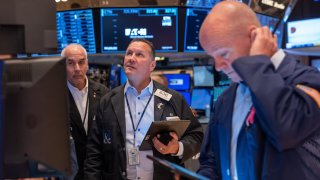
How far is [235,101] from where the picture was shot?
75.9 inches

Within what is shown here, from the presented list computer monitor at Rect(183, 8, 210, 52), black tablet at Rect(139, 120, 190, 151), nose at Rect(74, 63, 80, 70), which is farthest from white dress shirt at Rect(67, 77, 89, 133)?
computer monitor at Rect(183, 8, 210, 52)

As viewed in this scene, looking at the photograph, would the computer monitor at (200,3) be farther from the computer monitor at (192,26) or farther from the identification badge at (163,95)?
the identification badge at (163,95)

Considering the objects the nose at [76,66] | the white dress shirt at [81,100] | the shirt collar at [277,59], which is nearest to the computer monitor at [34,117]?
the shirt collar at [277,59]

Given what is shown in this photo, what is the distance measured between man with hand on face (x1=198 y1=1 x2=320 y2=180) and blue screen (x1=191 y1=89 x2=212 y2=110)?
12.8ft

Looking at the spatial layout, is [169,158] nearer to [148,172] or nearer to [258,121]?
[148,172]

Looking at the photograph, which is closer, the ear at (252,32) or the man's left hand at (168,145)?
the ear at (252,32)

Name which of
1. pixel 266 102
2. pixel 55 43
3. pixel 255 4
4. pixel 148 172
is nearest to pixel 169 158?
pixel 148 172

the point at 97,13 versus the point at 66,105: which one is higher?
the point at 97,13

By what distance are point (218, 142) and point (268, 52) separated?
0.58 m

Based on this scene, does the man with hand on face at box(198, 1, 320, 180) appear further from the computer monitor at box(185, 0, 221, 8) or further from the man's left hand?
the computer monitor at box(185, 0, 221, 8)

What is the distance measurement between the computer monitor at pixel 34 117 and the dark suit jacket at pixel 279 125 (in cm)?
66

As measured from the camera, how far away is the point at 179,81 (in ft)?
19.0

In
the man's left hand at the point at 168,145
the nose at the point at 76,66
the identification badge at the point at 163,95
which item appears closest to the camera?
the man's left hand at the point at 168,145

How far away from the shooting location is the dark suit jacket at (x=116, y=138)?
10.5ft
